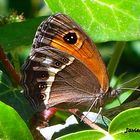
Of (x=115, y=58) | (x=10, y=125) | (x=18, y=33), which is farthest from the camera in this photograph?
(x=115, y=58)

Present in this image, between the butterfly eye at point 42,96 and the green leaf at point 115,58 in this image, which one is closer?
the butterfly eye at point 42,96

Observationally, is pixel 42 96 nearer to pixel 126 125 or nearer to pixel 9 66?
pixel 9 66

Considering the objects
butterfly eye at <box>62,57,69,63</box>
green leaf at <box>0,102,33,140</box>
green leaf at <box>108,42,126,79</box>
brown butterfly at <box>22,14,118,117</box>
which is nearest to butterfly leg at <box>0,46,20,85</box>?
brown butterfly at <box>22,14,118,117</box>

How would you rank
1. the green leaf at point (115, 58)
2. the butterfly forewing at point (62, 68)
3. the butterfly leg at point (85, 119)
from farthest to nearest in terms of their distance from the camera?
1. the green leaf at point (115, 58)
2. the butterfly forewing at point (62, 68)
3. the butterfly leg at point (85, 119)

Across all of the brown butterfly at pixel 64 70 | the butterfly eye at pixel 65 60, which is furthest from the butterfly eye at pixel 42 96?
the butterfly eye at pixel 65 60

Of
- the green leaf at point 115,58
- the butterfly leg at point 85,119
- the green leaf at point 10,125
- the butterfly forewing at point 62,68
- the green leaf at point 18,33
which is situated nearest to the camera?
the green leaf at point 10,125

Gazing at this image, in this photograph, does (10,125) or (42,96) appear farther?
(42,96)

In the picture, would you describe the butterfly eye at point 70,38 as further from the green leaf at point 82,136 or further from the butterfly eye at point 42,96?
the green leaf at point 82,136

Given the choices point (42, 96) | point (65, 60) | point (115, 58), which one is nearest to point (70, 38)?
point (65, 60)
